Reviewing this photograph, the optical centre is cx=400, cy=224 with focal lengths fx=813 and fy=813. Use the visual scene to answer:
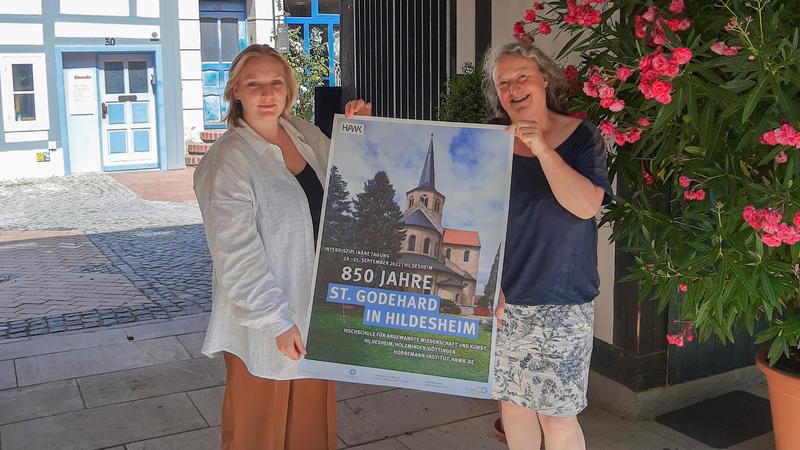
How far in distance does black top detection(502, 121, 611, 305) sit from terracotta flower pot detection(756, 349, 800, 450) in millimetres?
1108

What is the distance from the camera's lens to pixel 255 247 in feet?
8.29

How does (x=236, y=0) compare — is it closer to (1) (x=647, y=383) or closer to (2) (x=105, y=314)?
(2) (x=105, y=314)

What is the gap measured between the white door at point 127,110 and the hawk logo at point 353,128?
13.0 meters

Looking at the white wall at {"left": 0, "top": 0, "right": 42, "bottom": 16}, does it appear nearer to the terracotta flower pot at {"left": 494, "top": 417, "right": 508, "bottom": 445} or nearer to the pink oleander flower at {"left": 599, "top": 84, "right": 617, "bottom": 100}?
the terracotta flower pot at {"left": 494, "top": 417, "right": 508, "bottom": 445}

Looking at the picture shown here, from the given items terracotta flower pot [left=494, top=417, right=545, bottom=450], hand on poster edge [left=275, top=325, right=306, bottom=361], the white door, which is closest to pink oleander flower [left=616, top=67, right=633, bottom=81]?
hand on poster edge [left=275, top=325, right=306, bottom=361]

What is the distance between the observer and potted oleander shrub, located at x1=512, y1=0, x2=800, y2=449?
206 centimetres

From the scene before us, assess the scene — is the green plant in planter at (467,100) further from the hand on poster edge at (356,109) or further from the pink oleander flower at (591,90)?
the pink oleander flower at (591,90)

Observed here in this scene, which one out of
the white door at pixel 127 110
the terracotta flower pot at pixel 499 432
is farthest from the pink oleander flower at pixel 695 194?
the white door at pixel 127 110

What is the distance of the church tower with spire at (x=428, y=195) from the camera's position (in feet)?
8.27

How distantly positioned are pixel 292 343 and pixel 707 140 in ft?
4.47

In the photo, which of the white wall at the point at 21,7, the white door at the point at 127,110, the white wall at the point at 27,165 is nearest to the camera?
the white wall at the point at 21,7

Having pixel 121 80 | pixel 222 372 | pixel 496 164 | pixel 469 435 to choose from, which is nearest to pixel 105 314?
pixel 222 372

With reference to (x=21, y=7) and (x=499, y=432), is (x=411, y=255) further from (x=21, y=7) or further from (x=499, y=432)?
(x=21, y=7)

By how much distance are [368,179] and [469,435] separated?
1825 mm
